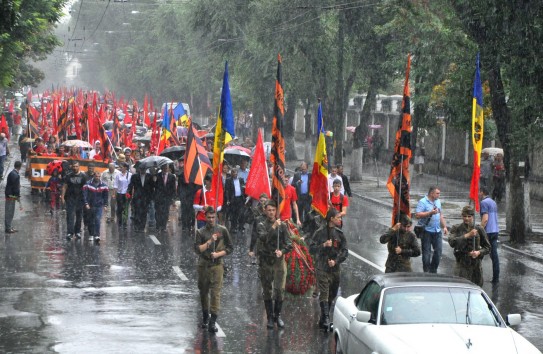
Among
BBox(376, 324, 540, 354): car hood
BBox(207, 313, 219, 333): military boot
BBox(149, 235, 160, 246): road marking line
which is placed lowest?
BBox(149, 235, 160, 246): road marking line

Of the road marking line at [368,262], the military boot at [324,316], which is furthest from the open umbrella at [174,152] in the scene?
the military boot at [324,316]

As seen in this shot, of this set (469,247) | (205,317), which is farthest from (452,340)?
(469,247)

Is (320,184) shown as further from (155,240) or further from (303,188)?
(303,188)

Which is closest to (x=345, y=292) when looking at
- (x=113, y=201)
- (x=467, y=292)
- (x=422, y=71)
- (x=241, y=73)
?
(x=467, y=292)

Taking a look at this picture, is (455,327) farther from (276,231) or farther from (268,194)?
(268,194)

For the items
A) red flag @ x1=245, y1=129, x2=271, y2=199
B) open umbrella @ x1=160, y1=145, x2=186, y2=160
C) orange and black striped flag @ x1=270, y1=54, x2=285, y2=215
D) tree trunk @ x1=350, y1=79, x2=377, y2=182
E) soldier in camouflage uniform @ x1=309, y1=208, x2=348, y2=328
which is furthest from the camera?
tree trunk @ x1=350, y1=79, x2=377, y2=182

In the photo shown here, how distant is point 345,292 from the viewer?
57.6ft

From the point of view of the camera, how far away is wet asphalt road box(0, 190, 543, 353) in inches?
533

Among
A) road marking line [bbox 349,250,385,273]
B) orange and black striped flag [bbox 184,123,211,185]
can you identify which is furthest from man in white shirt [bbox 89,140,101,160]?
road marking line [bbox 349,250,385,273]

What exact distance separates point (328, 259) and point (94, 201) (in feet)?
30.6

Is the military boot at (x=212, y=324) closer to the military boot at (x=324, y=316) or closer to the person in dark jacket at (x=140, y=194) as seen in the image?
the military boot at (x=324, y=316)

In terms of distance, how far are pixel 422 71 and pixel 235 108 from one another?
35.5 metres

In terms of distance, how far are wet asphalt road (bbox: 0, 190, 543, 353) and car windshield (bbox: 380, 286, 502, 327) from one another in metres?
2.46

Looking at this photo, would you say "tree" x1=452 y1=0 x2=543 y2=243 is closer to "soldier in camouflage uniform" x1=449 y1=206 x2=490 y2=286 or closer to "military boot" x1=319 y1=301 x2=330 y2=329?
"soldier in camouflage uniform" x1=449 y1=206 x2=490 y2=286
